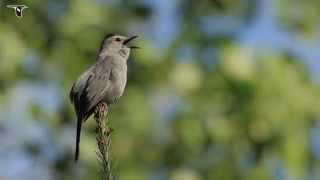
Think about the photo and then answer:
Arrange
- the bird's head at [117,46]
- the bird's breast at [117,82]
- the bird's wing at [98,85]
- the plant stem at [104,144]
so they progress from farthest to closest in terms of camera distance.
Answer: the bird's head at [117,46] → the bird's breast at [117,82] → the bird's wing at [98,85] → the plant stem at [104,144]

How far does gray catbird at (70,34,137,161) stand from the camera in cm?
581

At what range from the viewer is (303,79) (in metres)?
7.55

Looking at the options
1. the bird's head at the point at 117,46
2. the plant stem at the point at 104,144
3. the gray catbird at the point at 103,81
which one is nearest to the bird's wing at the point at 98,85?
the gray catbird at the point at 103,81

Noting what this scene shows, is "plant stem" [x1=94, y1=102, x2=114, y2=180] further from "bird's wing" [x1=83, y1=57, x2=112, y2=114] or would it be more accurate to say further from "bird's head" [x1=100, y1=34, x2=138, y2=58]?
"bird's head" [x1=100, y1=34, x2=138, y2=58]

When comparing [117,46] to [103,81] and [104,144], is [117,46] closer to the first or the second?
[103,81]

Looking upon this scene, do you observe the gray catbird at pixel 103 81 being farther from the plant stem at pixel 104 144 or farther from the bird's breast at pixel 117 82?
the plant stem at pixel 104 144

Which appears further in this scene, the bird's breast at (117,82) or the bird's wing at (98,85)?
the bird's breast at (117,82)

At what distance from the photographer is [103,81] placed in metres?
6.28

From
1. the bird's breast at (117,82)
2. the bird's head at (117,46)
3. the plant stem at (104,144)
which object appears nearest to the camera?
the plant stem at (104,144)

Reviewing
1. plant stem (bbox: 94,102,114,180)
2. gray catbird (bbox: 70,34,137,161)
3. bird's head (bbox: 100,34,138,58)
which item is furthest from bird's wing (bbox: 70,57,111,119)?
plant stem (bbox: 94,102,114,180)

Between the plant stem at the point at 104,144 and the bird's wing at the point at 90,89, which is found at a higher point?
the plant stem at the point at 104,144

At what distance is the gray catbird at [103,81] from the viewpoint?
19.1 ft

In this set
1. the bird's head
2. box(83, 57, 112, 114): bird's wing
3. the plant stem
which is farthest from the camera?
the bird's head

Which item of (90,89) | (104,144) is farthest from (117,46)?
(104,144)
